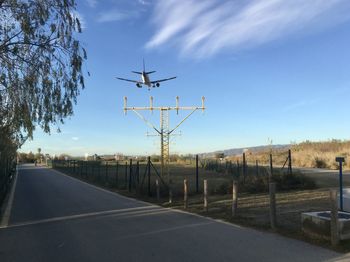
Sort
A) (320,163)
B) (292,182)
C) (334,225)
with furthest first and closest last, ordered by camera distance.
→ 1. (320,163)
2. (292,182)
3. (334,225)

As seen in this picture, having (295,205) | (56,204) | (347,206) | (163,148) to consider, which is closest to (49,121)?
(56,204)

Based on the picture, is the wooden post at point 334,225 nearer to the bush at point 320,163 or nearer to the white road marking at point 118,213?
the white road marking at point 118,213

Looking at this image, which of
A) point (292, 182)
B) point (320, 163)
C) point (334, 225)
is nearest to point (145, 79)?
point (292, 182)

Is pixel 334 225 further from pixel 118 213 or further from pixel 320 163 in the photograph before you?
pixel 320 163

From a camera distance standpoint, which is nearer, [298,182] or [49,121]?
[49,121]

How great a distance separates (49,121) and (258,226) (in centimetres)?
681

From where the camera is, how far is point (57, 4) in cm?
1378

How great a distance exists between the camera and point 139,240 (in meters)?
11.1

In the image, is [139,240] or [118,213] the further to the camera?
[118,213]

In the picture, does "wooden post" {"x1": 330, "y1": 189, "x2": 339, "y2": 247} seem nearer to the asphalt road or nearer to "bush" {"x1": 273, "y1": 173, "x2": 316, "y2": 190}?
the asphalt road

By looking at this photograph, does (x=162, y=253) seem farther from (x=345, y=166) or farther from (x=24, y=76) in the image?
(x=345, y=166)

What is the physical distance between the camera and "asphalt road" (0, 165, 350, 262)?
934cm

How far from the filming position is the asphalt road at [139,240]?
934 cm

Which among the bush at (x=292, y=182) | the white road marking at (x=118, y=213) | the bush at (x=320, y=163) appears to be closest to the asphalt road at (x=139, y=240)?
the white road marking at (x=118, y=213)
